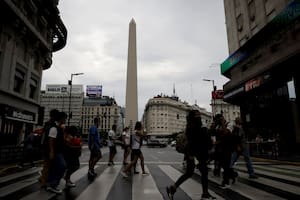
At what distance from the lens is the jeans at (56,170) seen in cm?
465

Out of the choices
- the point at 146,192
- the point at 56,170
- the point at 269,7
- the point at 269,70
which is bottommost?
the point at 146,192

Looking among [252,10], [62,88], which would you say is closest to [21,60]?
[252,10]

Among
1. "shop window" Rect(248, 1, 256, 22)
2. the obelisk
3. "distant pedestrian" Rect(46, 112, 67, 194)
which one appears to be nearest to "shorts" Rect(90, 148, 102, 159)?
"distant pedestrian" Rect(46, 112, 67, 194)

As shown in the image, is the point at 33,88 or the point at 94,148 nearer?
the point at 94,148

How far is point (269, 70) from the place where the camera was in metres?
15.9

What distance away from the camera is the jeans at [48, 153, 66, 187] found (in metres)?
4.65

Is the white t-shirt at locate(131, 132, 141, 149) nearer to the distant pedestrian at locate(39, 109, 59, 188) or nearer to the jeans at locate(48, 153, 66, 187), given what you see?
the jeans at locate(48, 153, 66, 187)

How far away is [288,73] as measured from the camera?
15336 mm

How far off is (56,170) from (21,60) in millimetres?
17227

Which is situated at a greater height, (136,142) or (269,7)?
(269,7)

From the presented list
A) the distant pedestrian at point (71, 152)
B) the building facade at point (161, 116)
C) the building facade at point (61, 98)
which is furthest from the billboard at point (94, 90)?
the distant pedestrian at point (71, 152)

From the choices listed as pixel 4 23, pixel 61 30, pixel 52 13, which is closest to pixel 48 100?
pixel 61 30

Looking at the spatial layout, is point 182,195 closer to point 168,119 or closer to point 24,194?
point 24,194

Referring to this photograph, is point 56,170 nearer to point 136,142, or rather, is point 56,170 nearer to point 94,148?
point 94,148
